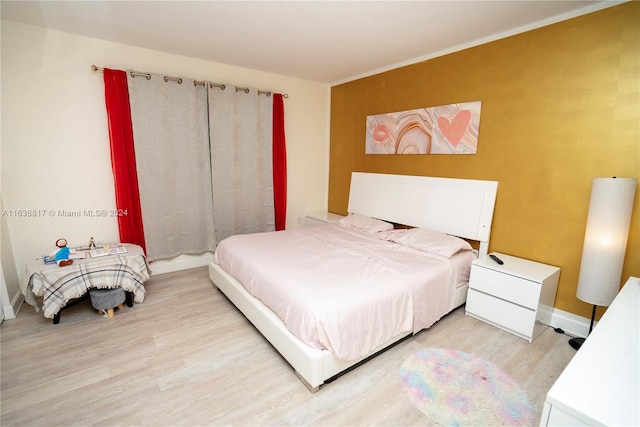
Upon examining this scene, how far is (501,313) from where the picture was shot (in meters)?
2.54

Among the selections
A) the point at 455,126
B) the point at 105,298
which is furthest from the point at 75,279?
the point at 455,126

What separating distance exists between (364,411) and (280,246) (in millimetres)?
1627

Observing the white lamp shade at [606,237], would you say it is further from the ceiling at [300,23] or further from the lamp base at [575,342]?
the ceiling at [300,23]

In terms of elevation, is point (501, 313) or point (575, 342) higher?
point (501, 313)

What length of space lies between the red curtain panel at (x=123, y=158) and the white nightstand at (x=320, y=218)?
224cm

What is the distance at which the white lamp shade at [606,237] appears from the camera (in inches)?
80.7

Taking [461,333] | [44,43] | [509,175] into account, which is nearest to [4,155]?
[44,43]

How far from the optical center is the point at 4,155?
271 cm

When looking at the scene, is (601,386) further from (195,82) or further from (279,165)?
(195,82)

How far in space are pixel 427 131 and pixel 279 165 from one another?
2056mm

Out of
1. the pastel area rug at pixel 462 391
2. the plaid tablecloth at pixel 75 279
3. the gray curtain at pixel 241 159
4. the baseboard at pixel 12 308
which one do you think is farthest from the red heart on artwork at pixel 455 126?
the baseboard at pixel 12 308

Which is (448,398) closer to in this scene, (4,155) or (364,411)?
(364,411)

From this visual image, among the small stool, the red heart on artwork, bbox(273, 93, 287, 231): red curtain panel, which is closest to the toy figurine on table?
the small stool

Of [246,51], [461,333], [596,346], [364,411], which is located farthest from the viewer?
[246,51]
